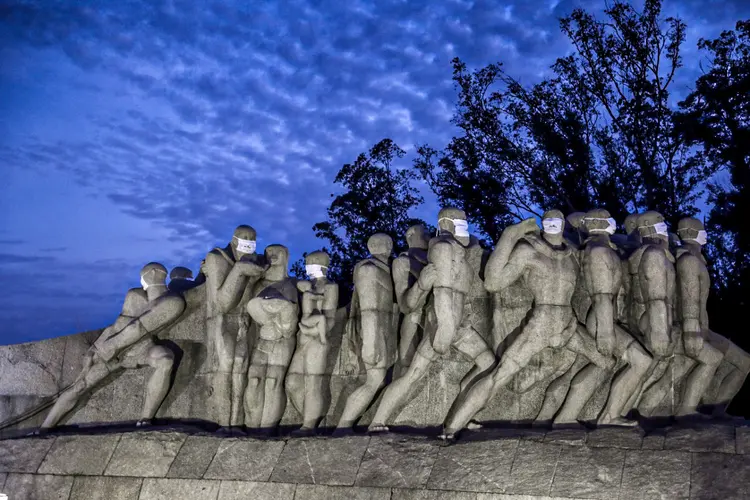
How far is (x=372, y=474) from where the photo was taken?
9.73m

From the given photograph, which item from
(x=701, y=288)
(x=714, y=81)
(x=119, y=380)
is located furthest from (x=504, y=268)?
(x=714, y=81)

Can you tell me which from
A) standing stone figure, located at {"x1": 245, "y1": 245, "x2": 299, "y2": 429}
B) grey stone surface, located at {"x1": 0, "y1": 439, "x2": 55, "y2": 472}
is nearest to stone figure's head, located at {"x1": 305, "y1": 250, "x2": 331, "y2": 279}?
standing stone figure, located at {"x1": 245, "y1": 245, "x2": 299, "y2": 429}

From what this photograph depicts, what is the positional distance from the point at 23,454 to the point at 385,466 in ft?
15.3

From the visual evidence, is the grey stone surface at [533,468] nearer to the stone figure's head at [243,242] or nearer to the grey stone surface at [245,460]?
the grey stone surface at [245,460]

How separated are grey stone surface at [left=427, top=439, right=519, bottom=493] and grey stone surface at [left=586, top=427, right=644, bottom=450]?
2.51 ft

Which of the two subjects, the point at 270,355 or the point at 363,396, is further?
the point at 270,355

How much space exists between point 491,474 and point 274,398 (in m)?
3.05

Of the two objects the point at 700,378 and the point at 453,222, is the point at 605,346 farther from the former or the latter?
the point at 453,222

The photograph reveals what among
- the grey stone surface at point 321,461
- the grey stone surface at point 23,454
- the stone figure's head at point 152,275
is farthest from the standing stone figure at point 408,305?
the grey stone surface at point 23,454

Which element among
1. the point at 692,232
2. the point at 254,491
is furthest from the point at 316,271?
the point at 692,232

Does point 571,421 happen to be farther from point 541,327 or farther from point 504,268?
point 504,268

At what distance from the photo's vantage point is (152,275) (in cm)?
1212

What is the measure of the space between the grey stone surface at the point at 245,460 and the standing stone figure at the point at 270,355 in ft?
2.28

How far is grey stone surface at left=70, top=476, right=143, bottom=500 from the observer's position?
10.7 m
